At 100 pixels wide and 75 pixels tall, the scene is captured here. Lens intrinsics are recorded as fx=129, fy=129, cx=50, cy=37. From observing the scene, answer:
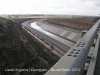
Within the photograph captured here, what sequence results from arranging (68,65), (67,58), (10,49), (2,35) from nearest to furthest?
(68,65) → (67,58) → (10,49) → (2,35)

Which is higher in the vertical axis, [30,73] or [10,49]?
[10,49]

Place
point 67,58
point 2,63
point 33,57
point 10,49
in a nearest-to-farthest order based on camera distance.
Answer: point 67,58 → point 2,63 → point 10,49 → point 33,57

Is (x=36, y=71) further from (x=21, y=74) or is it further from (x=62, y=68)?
(x=62, y=68)

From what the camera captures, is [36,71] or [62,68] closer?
[62,68]

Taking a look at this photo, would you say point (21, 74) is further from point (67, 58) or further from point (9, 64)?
point (67, 58)

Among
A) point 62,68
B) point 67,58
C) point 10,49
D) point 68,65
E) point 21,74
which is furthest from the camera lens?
point 10,49

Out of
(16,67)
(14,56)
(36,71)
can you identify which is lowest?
(36,71)

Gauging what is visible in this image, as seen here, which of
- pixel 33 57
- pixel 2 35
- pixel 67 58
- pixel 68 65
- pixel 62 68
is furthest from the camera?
pixel 33 57

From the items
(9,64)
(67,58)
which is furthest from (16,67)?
(67,58)

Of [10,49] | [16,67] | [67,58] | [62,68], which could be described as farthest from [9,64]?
[62,68]
